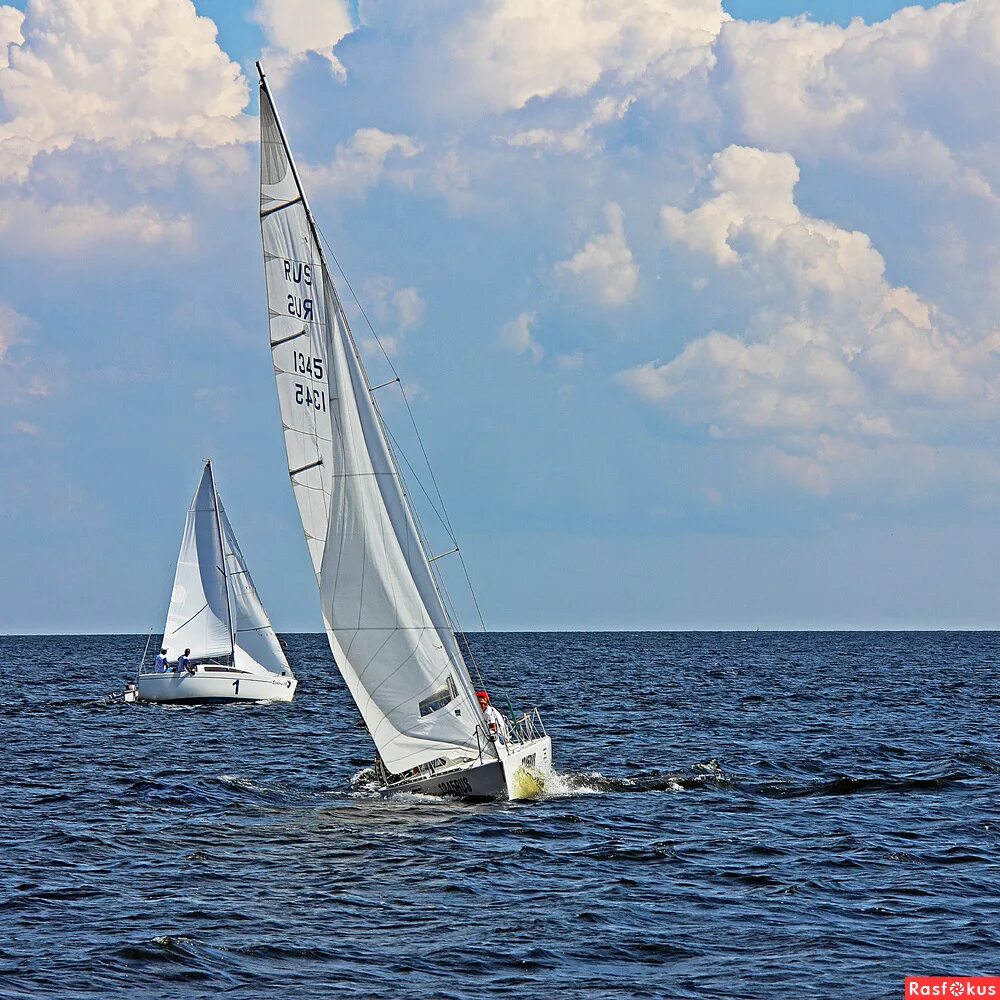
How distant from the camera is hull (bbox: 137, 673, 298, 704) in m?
58.6

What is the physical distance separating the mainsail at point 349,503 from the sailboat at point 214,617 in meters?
32.8

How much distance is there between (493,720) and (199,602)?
34.2 meters

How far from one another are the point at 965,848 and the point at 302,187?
17675mm

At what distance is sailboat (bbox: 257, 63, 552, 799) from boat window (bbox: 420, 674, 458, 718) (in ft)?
0.07

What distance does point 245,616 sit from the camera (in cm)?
6088

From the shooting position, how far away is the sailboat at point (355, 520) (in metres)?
26.5

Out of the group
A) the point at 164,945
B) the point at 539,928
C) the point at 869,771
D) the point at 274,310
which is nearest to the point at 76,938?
the point at 164,945

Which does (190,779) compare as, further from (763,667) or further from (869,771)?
(763,667)

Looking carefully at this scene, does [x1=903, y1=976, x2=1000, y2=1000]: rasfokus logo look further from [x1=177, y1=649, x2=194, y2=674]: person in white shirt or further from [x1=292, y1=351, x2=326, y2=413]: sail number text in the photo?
[x1=177, y1=649, x2=194, y2=674]: person in white shirt

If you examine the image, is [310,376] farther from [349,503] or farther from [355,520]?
[355,520]

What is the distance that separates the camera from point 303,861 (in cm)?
2384

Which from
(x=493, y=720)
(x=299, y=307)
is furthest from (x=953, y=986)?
(x=299, y=307)

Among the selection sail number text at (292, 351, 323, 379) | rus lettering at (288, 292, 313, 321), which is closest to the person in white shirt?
sail number text at (292, 351, 323, 379)

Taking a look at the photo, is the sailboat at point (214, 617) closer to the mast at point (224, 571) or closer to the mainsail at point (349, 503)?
the mast at point (224, 571)
